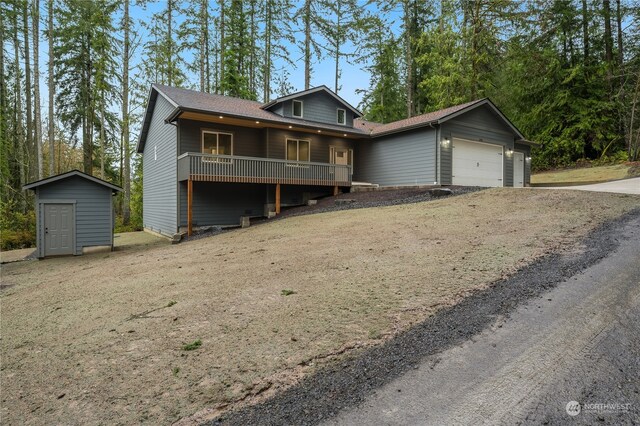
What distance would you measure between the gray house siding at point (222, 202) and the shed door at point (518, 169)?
46.2ft

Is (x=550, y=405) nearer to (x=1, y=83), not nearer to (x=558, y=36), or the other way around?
(x=1, y=83)

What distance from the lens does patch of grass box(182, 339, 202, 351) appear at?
3178 millimetres

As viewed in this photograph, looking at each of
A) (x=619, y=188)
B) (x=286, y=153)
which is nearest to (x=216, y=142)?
(x=286, y=153)

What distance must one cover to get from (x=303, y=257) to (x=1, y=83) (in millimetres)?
19737

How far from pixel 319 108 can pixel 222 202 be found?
23.9 ft

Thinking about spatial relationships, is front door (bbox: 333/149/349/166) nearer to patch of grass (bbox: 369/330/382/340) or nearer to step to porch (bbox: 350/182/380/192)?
step to porch (bbox: 350/182/380/192)

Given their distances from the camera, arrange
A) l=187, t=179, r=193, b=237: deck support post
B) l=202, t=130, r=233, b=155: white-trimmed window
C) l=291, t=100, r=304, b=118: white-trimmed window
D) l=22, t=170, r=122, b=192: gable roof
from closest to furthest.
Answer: l=22, t=170, r=122, b=192: gable roof
l=187, t=179, r=193, b=237: deck support post
l=202, t=130, r=233, b=155: white-trimmed window
l=291, t=100, r=304, b=118: white-trimmed window

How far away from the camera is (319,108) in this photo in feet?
56.3

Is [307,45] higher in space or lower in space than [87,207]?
higher

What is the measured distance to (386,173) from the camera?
1680 cm

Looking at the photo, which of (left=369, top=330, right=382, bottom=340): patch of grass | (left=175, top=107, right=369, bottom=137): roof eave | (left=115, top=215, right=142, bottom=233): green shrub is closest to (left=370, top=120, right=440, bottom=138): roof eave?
(left=175, top=107, right=369, bottom=137): roof eave

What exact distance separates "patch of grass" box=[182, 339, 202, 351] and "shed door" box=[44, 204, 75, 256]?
10.8 metres

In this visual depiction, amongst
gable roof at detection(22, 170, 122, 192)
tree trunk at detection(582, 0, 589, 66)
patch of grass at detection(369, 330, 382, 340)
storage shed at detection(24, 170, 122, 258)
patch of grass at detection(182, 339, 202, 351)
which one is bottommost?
patch of grass at detection(182, 339, 202, 351)

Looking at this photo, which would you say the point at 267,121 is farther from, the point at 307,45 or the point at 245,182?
the point at 307,45
